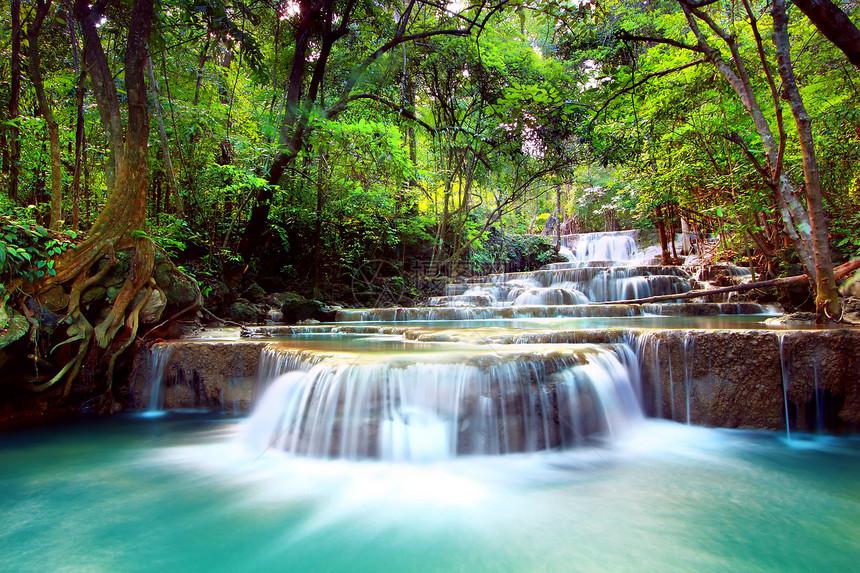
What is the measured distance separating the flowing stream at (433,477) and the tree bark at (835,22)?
2.99m

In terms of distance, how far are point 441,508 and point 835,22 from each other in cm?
499

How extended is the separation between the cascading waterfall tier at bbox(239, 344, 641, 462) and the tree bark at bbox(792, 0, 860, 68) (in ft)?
11.4

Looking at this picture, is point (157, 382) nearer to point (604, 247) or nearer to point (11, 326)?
point (11, 326)

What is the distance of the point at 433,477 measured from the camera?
343cm

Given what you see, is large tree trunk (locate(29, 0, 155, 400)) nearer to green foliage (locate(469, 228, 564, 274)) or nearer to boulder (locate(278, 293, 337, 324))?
boulder (locate(278, 293, 337, 324))

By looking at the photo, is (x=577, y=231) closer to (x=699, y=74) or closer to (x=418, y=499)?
(x=699, y=74)

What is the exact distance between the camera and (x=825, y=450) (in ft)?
12.7

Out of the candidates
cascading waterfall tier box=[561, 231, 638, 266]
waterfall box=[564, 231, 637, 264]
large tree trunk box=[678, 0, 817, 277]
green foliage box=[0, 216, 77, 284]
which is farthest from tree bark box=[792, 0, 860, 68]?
waterfall box=[564, 231, 637, 264]

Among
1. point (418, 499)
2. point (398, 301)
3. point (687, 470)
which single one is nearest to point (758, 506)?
point (687, 470)

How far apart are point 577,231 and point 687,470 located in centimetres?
2254

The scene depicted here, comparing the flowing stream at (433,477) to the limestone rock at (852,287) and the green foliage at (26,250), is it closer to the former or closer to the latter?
the green foliage at (26,250)

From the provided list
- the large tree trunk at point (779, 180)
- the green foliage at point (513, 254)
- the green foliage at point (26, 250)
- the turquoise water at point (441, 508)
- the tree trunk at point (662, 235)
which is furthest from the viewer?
the green foliage at point (513, 254)

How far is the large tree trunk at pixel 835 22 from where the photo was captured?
3430 millimetres

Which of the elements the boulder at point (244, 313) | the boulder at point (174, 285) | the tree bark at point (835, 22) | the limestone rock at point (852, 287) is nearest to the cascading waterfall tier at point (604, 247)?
the limestone rock at point (852, 287)
